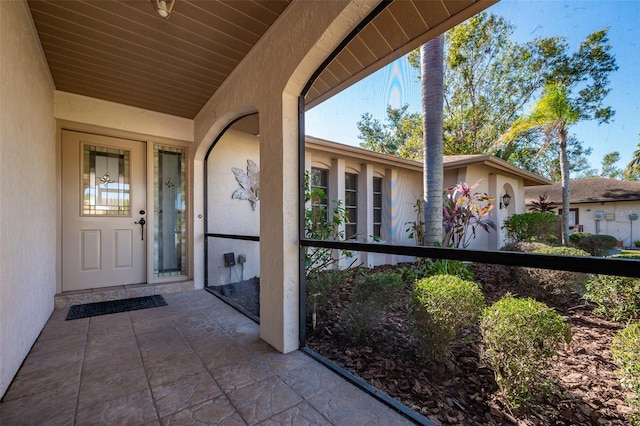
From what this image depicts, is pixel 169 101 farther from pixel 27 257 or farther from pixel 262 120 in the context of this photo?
pixel 27 257

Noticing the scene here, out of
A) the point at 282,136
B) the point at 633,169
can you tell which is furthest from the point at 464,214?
the point at 282,136

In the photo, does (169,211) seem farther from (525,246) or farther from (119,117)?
(525,246)

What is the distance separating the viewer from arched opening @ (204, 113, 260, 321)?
427 centimetres

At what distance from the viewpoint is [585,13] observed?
1184 millimetres

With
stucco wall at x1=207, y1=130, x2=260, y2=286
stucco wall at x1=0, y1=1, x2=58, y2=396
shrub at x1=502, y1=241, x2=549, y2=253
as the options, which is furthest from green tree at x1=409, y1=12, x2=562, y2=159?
stucco wall at x1=207, y1=130, x2=260, y2=286

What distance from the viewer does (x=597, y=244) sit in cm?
131

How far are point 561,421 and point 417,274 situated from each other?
3.74 ft

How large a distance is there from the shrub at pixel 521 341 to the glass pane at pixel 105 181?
4491 millimetres

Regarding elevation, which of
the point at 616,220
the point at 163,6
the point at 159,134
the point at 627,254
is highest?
the point at 163,6

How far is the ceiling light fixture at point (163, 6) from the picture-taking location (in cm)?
193

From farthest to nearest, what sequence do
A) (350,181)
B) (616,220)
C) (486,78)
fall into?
(350,181) < (486,78) < (616,220)

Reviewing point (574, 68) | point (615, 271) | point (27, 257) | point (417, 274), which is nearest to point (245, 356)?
point (417, 274)

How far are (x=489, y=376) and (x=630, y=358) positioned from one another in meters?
0.68

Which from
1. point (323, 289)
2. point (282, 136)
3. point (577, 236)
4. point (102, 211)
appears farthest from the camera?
point (102, 211)
